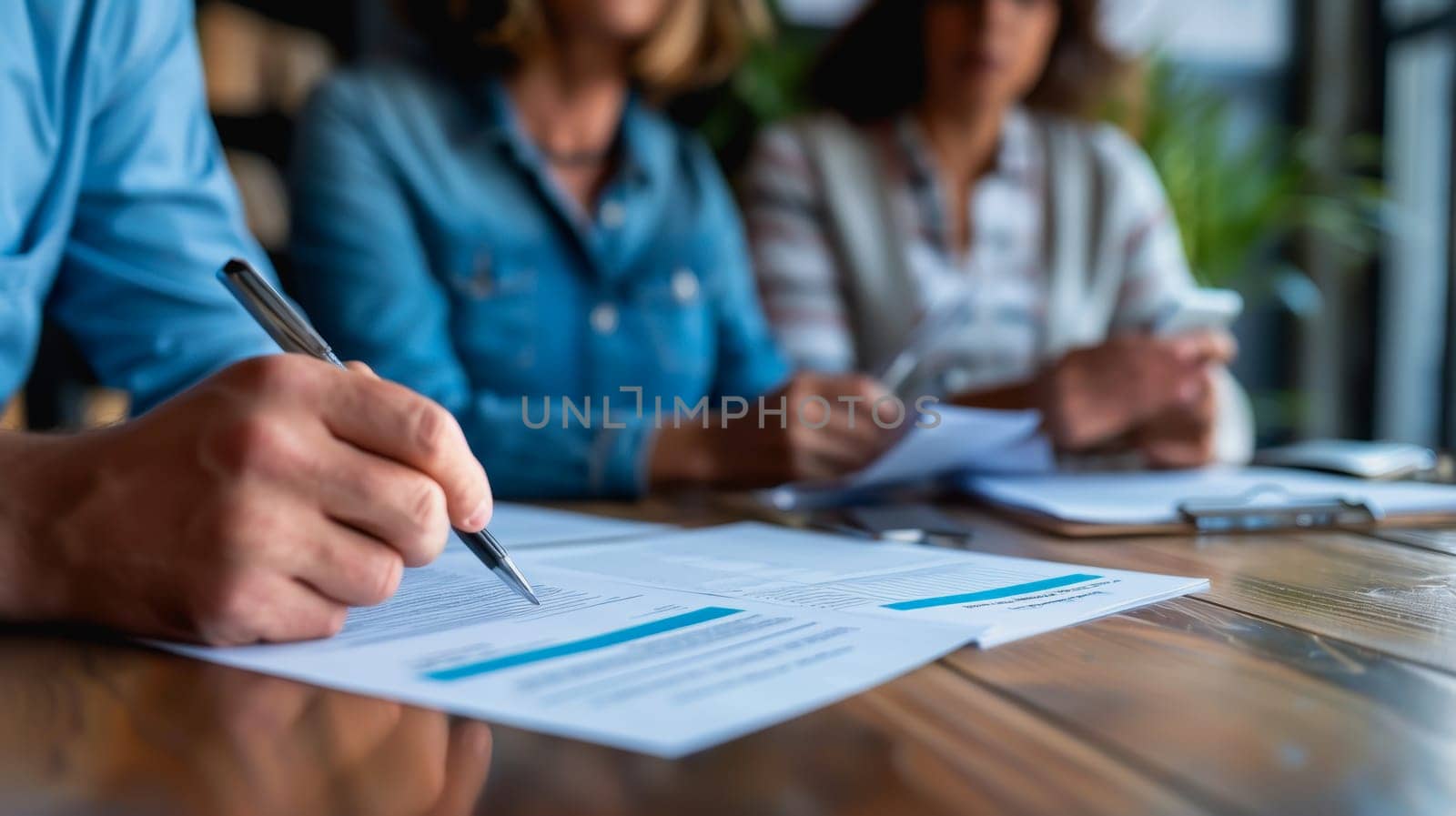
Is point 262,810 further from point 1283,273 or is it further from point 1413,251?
point 1413,251

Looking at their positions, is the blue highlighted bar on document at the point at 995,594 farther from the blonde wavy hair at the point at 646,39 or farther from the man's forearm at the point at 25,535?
the blonde wavy hair at the point at 646,39

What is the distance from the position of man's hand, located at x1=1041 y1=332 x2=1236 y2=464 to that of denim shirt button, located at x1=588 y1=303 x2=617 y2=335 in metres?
0.57

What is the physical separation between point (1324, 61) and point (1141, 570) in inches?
125

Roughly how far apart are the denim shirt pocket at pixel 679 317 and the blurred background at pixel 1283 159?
2.97 ft

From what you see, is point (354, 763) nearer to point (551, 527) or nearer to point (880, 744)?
point (880, 744)

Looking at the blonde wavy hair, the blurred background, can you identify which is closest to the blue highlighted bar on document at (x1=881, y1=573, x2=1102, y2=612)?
the blonde wavy hair

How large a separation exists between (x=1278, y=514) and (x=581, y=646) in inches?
22.8

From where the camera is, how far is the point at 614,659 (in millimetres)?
372

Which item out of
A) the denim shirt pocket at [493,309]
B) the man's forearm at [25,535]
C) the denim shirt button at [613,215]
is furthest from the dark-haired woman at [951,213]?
the man's forearm at [25,535]

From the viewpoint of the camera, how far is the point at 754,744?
30 cm

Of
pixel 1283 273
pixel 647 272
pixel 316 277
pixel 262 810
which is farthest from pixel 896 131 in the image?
pixel 1283 273

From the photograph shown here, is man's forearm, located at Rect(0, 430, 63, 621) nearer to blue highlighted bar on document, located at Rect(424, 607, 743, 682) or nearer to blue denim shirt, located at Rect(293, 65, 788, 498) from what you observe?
blue highlighted bar on document, located at Rect(424, 607, 743, 682)

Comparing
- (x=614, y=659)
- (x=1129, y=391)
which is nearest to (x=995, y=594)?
(x=614, y=659)

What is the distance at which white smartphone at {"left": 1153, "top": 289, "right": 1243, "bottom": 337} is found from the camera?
1.00m
